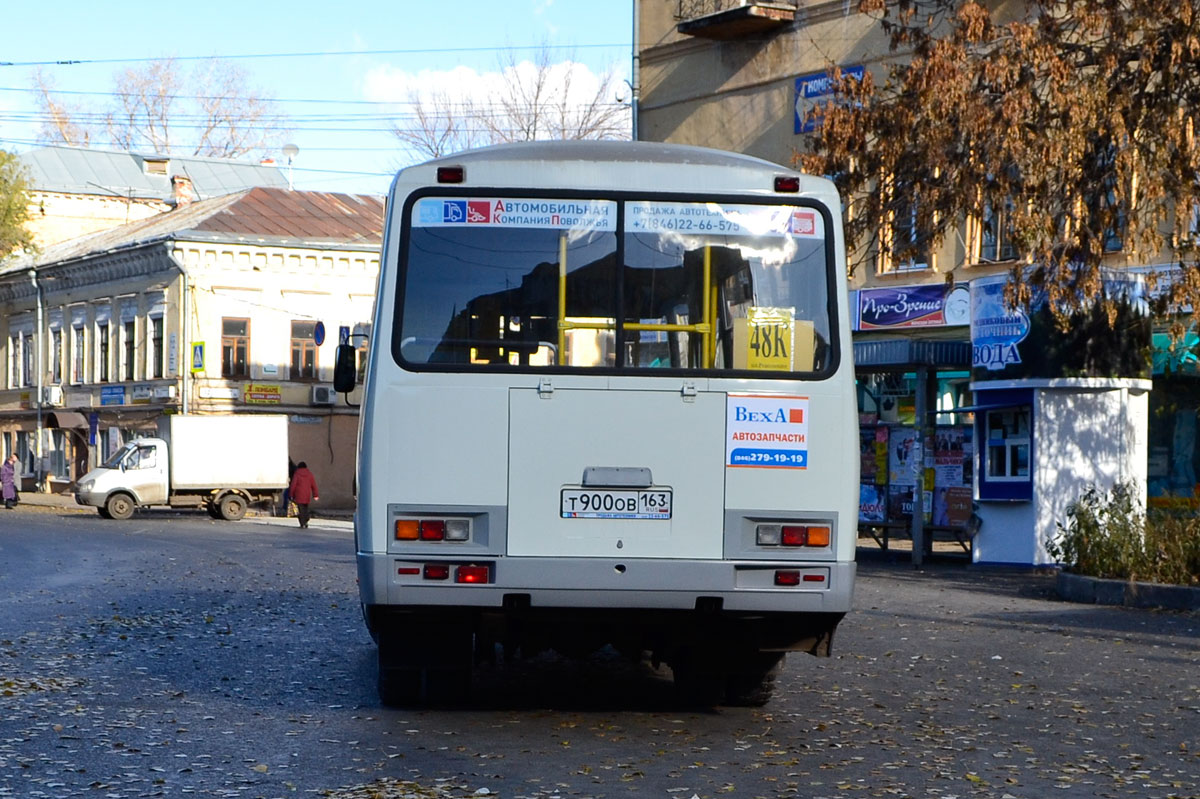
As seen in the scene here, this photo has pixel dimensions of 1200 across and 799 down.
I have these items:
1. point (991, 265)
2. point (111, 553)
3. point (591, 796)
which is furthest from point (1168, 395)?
point (591, 796)

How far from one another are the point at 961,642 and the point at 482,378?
21.9ft

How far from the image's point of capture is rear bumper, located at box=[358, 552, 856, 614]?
867cm

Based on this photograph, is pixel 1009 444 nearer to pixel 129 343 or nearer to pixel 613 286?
pixel 613 286

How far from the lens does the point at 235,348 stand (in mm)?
54656

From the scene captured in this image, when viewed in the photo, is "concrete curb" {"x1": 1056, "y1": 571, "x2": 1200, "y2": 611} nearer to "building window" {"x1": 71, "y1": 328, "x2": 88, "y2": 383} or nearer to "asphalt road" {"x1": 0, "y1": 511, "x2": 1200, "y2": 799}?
"asphalt road" {"x1": 0, "y1": 511, "x2": 1200, "y2": 799}

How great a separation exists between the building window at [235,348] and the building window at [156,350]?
222 centimetres

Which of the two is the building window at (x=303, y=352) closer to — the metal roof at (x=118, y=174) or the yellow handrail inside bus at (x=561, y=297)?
the metal roof at (x=118, y=174)

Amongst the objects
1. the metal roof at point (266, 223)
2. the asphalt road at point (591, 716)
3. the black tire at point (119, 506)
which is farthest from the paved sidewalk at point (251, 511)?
the asphalt road at point (591, 716)

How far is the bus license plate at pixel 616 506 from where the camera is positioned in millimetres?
8812

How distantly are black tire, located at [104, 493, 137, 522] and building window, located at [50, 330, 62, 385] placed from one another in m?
21.0

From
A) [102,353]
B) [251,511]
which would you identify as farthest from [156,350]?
[251,511]

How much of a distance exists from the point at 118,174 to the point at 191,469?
4203 centimetres

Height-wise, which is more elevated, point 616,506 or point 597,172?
point 597,172

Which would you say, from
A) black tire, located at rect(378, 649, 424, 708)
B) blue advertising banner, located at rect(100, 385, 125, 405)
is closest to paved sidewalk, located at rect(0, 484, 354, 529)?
blue advertising banner, located at rect(100, 385, 125, 405)
